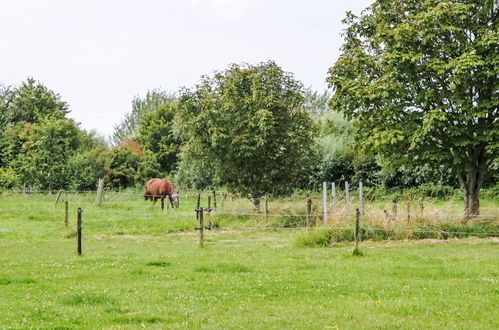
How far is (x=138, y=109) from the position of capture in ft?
267

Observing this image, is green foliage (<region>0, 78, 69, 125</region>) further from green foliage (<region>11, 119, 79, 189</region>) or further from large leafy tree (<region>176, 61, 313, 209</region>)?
large leafy tree (<region>176, 61, 313, 209</region>)

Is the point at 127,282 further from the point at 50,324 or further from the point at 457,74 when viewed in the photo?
the point at 457,74

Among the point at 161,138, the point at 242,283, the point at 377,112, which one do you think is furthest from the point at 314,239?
the point at 161,138

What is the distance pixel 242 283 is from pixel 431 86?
14086 mm

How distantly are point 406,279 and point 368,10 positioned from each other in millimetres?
15552

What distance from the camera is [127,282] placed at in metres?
11.6

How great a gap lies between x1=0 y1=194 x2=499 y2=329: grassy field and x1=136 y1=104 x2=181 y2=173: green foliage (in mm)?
39901

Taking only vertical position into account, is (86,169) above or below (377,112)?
below

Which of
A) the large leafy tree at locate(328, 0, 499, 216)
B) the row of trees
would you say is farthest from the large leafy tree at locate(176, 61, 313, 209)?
the large leafy tree at locate(328, 0, 499, 216)

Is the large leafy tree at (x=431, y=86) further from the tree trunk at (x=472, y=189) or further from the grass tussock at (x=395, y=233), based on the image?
the grass tussock at (x=395, y=233)

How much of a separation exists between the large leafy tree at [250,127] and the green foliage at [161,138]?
32225 millimetres

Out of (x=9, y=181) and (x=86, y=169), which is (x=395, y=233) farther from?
(x=9, y=181)

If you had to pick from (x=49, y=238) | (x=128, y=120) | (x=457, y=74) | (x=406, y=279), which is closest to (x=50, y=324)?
(x=406, y=279)

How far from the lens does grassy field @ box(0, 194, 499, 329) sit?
26.7 feet
